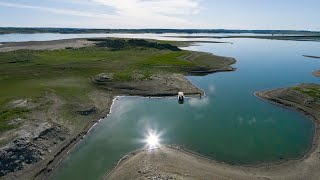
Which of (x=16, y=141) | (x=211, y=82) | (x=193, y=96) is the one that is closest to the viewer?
(x=16, y=141)

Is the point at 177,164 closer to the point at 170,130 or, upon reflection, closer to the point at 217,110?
the point at 170,130

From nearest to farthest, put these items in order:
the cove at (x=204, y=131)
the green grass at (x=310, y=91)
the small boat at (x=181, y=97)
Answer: the cove at (x=204, y=131), the green grass at (x=310, y=91), the small boat at (x=181, y=97)

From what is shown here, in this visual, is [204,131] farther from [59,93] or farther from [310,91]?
[59,93]

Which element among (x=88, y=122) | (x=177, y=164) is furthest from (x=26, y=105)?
(x=177, y=164)

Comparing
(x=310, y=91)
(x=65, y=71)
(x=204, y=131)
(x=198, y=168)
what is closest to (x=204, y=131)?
(x=204, y=131)

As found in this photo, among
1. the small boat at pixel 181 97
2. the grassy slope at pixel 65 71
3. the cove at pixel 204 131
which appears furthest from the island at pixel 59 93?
the small boat at pixel 181 97

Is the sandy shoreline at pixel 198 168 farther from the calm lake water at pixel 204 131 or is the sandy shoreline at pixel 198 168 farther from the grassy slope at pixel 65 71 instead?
the grassy slope at pixel 65 71

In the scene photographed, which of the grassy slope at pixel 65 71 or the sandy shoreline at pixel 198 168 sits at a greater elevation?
the grassy slope at pixel 65 71
